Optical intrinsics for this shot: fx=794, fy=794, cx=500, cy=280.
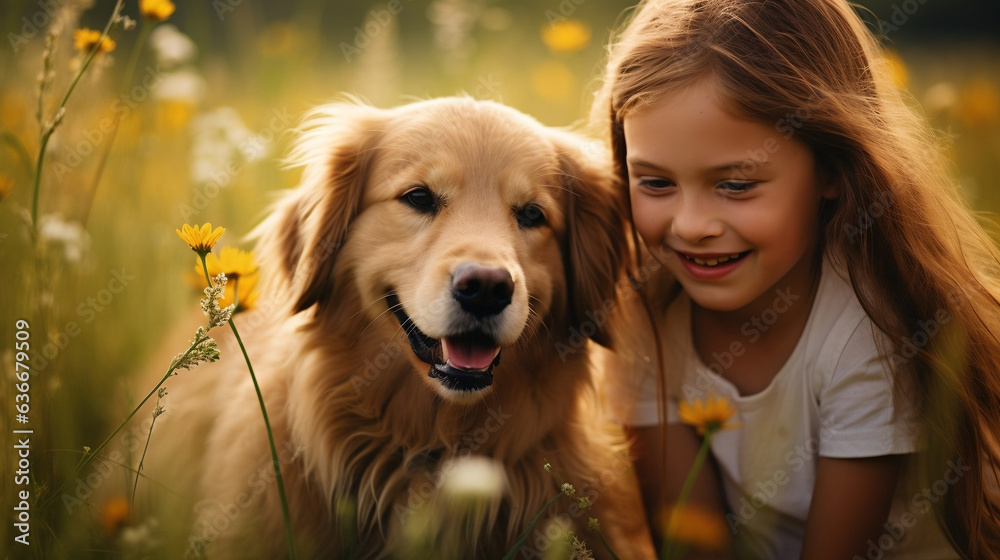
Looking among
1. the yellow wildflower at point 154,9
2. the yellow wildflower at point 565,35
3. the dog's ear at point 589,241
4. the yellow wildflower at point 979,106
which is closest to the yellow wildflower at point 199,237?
the yellow wildflower at point 154,9

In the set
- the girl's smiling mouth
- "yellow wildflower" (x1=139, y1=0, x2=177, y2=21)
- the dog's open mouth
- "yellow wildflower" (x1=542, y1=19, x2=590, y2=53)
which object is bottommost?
the dog's open mouth

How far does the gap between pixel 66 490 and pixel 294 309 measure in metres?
0.76

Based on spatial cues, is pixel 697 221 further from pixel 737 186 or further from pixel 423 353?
pixel 423 353

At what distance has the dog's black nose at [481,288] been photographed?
6.68 ft

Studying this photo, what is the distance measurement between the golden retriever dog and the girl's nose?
1.19ft

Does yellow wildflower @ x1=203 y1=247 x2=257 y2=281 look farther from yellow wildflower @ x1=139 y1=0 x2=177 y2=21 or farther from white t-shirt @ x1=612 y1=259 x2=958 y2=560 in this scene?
white t-shirt @ x1=612 y1=259 x2=958 y2=560

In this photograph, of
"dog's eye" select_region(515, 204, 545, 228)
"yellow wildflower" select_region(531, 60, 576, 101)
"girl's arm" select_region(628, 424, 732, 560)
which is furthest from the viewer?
"yellow wildflower" select_region(531, 60, 576, 101)

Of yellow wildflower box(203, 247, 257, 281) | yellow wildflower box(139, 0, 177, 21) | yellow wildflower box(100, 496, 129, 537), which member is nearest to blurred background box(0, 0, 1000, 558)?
yellow wildflower box(100, 496, 129, 537)

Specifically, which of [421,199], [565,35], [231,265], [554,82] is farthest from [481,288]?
[554,82]

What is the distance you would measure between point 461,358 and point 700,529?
0.88 metres

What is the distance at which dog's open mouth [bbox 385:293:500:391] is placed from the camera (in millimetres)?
2160

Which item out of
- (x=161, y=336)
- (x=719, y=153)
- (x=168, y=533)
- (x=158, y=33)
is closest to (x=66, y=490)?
(x=168, y=533)

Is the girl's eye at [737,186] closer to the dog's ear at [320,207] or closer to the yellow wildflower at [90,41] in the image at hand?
the dog's ear at [320,207]

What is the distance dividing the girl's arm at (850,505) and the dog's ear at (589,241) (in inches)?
30.7
